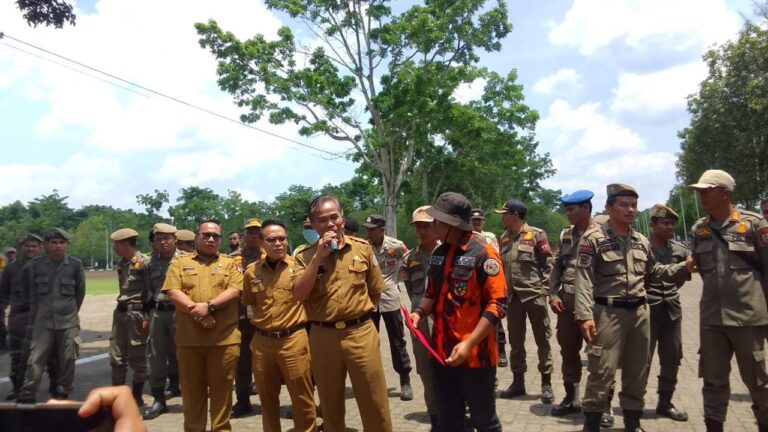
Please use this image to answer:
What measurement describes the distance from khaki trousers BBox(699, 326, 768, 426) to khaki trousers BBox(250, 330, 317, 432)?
3.09 m

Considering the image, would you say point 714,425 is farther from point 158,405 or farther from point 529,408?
point 158,405

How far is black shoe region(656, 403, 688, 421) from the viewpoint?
5.54 m

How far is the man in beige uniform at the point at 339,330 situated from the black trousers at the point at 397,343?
96.9 inches

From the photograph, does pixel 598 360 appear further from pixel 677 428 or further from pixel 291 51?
pixel 291 51

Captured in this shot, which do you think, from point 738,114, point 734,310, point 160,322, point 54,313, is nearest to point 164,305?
point 160,322

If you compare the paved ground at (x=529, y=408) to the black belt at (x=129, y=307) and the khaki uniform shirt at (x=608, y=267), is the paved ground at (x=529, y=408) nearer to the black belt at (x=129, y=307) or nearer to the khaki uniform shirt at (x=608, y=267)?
the black belt at (x=129, y=307)

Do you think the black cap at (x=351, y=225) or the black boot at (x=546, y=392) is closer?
the black boot at (x=546, y=392)

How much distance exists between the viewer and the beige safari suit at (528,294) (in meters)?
6.40

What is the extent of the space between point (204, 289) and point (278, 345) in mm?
972

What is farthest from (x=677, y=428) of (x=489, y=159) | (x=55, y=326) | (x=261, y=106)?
(x=489, y=159)

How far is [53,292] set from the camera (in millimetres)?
7043

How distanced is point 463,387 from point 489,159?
77.2 ft

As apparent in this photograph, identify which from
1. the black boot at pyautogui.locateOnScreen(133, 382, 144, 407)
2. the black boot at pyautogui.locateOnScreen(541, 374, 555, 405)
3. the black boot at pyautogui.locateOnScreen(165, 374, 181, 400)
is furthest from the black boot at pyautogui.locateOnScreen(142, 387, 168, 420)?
the black boot at pyautogui.locateOnScreen(541, 374, 555, 405)

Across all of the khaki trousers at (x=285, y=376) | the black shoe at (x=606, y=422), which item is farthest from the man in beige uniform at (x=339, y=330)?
the black shoe at (x=606, y=422)
